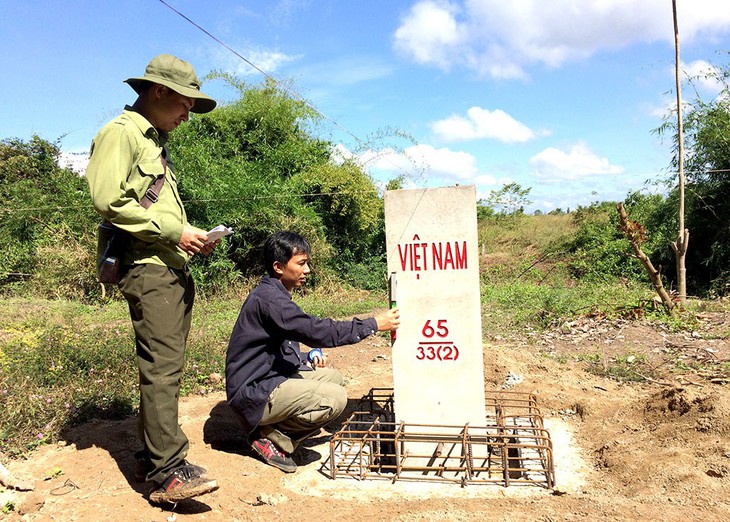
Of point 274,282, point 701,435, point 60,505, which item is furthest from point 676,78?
point 60,505

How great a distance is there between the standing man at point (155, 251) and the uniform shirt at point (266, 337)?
0.57 meters

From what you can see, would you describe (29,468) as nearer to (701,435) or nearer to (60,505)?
(60,505)

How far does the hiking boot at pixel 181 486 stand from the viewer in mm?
2781

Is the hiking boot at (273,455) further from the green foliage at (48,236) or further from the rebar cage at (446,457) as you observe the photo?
the green foliage at (48,236)

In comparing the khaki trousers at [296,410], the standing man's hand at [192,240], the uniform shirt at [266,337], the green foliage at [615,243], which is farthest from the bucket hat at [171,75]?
the green foliage at [615,243]

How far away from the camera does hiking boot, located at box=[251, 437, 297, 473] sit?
11.5 feet

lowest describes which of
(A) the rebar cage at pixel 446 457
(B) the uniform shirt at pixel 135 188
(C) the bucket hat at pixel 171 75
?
(A) the rebar cage at pixel 446 457

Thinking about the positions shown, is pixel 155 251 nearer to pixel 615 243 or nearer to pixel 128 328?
pixel 128 328

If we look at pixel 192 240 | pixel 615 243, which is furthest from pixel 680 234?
pixel 192 240

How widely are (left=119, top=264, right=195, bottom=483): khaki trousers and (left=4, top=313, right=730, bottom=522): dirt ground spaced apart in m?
0.31

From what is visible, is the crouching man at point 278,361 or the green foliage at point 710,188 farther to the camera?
the green foliage at point 710,188

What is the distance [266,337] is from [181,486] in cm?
102

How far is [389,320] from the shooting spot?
358 centimetres

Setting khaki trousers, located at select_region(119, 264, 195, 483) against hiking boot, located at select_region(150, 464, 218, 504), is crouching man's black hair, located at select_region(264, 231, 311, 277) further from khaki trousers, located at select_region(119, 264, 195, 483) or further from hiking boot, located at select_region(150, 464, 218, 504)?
hiking boot, located at select_region(150, 464, 218, 504)
